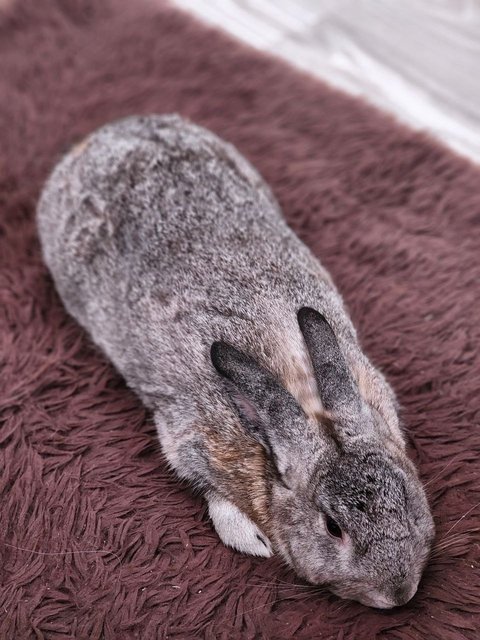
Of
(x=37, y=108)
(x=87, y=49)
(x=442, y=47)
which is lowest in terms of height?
(x=37, y=108)

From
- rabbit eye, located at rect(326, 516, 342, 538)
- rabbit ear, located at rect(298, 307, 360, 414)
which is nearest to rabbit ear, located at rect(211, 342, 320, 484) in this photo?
rabbit ear, located at rect(298, 307, 360, 414)

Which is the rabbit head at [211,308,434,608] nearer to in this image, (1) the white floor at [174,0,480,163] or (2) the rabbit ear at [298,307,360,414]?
(2) the rabbit ear at [298,307,360,414]

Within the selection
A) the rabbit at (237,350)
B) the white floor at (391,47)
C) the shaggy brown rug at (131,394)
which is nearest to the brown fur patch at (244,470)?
the rabbit at (237,350)

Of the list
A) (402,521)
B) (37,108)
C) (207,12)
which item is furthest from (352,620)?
(207,12)

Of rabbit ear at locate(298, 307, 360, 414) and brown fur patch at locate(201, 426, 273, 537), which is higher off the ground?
rabbit ear at locate(298, 307, 360, 414)

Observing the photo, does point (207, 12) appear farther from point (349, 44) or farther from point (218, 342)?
point (218, 342)

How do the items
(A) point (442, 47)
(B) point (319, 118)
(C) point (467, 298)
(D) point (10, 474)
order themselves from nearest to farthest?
1. (D) point (10, 474)
2. (C) point (467, 298)
3. (B) point (319, 118)
4. (A) point (442, 47)

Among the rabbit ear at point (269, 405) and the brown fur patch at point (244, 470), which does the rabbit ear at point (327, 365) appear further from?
the brown fur patch at point (244, 470)
